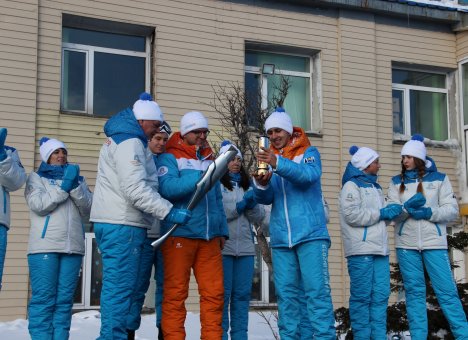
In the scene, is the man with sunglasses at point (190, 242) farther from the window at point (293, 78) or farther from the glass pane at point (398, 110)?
the glass pane at point (398, 110)

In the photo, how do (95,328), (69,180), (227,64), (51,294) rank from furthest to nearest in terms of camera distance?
1. (227,64)
2. (95,328)
3. (69,180)
4. (51,294)

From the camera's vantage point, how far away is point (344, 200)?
7453 millimetres

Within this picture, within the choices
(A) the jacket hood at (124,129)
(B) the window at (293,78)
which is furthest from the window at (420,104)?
(A) the jacket hood at (124,129)

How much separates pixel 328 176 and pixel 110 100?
4.32 m

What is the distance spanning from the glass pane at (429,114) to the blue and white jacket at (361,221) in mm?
7364

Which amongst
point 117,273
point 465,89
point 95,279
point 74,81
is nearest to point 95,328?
point 95,279

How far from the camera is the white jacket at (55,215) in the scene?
6566mm

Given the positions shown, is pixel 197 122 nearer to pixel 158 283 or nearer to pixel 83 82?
pixel 158 283

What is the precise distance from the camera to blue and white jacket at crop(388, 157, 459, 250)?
746cm

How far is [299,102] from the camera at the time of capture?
13.6 m

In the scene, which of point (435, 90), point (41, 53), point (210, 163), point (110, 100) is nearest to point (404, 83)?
point (435, 90)

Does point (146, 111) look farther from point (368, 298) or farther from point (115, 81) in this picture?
point (115, 81)

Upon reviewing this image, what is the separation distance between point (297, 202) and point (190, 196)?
0.94 m

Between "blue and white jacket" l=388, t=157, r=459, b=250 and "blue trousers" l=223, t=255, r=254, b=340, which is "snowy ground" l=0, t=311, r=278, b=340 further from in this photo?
"blue and white jacket" l=388, t=157, r=459, b=250
